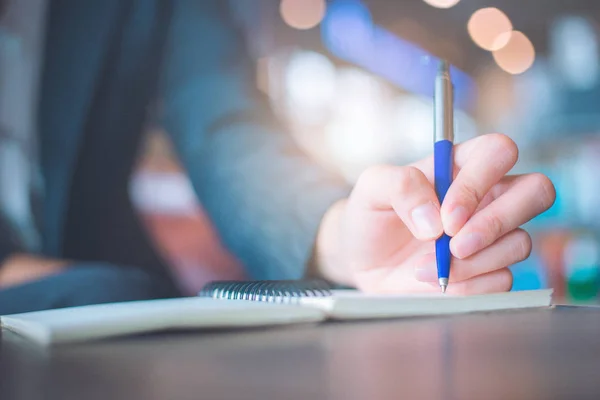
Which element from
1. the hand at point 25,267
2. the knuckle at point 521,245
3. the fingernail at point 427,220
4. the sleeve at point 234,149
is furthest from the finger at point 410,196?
the hand at point 25,267

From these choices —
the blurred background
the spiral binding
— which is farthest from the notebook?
the blurred background

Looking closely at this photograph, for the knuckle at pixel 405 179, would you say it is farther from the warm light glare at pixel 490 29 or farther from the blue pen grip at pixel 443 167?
the warm light glare at pixel 490 29

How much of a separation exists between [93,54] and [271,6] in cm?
32

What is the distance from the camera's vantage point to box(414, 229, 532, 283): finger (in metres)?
0.44

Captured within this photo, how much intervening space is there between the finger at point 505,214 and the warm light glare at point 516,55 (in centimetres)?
53

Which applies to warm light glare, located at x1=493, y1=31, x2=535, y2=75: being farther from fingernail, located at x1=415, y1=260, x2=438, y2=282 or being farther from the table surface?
the table surface

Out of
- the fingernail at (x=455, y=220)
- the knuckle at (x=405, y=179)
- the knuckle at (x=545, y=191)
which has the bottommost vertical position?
the fingernail at (x=455, y=220)

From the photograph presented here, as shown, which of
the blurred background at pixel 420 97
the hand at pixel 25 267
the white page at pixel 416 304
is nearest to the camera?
the white page at pixel 416 304

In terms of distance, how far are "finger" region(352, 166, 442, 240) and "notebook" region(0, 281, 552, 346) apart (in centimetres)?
6

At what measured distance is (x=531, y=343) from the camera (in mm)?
241

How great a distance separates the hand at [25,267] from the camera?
32.3 inches

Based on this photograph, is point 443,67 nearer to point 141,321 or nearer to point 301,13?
point 141,321

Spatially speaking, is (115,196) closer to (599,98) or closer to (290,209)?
(290,209)

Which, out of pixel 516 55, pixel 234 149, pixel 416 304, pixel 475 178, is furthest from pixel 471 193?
pixel 516 55
